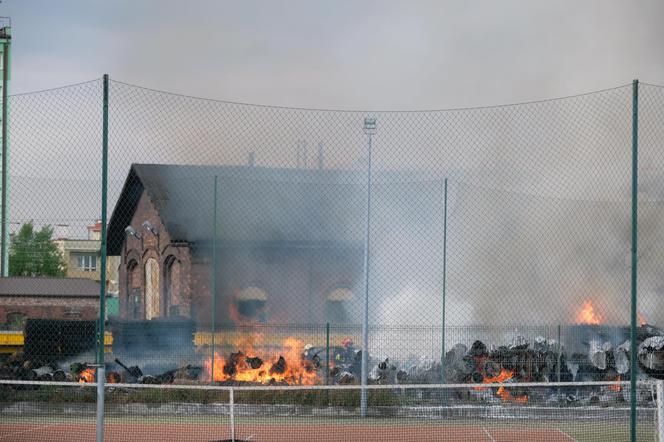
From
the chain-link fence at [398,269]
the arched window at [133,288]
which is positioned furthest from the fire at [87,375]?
the arched window at [133,288]

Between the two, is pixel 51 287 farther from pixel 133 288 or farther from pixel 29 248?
pixel 29 248

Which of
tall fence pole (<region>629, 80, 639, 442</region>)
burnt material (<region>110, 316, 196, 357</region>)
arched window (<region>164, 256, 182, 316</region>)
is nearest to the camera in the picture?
tall fence pole (<region>629, 80, 639, 442</region>)

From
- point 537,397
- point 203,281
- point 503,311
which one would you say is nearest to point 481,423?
point 537,397

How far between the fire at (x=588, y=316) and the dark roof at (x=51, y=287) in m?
14.9

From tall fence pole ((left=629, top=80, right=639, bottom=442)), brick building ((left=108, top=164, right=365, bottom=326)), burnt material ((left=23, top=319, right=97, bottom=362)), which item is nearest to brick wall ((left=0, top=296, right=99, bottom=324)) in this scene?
brick building ((left=108, top=164, right=365, bottom=326))

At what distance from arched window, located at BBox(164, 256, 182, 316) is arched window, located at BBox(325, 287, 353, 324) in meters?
5.19

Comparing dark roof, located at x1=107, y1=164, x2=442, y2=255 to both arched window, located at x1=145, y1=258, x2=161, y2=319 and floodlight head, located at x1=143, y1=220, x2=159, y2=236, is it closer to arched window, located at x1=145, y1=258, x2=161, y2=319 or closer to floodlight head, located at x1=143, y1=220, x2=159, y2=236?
floodlight head, located at x1=143, y1=220, x2=159, y2=236

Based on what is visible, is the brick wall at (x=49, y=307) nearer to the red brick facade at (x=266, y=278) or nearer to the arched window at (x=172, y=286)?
the arched window at (x=172, y=286)

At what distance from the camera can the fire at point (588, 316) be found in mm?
22156

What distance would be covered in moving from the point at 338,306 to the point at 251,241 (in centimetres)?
283

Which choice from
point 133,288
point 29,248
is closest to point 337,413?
point 29,248

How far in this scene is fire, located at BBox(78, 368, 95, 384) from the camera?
64.4 ft

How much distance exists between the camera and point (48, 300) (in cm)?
3506

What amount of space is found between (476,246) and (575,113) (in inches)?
324
